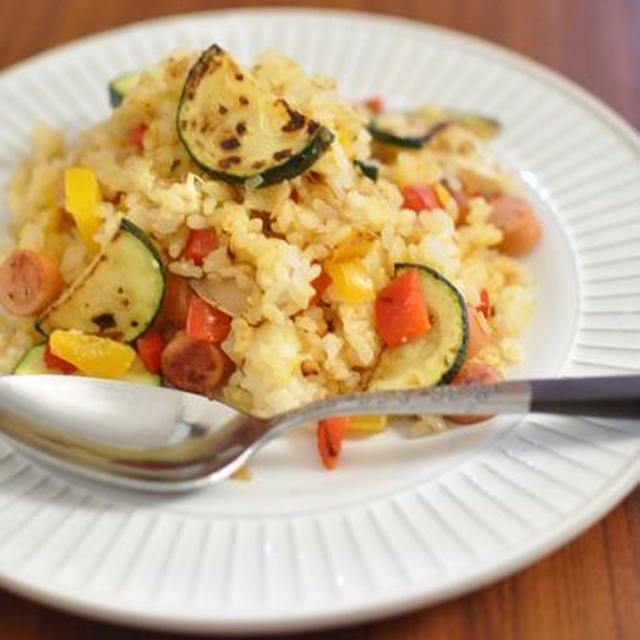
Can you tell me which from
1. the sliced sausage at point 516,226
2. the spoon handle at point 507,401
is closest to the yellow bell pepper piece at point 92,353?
the spoon handle at point 507,401

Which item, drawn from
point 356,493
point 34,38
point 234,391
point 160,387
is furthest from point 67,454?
point 34,38

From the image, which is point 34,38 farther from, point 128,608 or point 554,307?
point 128,608

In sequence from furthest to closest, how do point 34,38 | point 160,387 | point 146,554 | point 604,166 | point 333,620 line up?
point 34,38
point 604,166
point 160,387
point 146,554
point 333,620

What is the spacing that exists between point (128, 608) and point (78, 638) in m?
0.26

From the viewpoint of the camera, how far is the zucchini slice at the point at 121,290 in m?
2.23

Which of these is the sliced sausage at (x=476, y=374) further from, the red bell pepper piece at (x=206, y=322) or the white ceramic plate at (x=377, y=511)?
the red bell pepper piece at (x=206, y=322)

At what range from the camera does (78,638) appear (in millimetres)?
1869

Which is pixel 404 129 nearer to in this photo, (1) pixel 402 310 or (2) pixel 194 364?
(1) pixel 402 310

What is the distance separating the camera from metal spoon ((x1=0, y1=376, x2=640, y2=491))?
192 cm

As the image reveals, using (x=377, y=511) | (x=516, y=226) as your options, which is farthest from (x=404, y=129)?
(x=377, y=511)

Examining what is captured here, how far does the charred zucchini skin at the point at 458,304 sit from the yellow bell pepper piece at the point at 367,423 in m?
0.15

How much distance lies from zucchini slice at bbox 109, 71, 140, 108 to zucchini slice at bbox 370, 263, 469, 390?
3.29 feet

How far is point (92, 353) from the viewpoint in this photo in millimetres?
2223

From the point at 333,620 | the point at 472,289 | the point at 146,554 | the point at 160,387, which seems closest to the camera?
the point at 333,620
